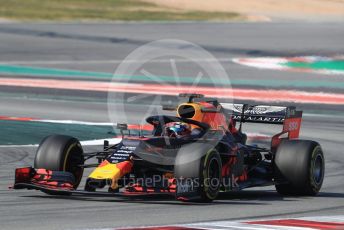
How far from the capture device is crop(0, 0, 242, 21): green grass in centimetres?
6069

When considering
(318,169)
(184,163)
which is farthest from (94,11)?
(184,163)

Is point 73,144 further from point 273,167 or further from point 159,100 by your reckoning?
point 159,100

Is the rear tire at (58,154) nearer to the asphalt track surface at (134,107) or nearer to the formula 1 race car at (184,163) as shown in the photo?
the formula 1 race car at (184,163)

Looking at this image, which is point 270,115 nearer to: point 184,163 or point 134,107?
point 184,163

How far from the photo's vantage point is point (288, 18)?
218ft

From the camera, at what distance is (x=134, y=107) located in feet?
96.3

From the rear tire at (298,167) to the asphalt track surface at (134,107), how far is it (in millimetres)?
222

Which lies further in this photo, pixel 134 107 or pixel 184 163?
pixel 134 107

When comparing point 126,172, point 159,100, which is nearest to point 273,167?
point 126,172

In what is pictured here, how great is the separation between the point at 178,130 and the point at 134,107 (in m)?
15.0

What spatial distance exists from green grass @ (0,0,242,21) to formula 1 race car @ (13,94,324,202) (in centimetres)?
4503

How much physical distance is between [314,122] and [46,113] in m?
7.28

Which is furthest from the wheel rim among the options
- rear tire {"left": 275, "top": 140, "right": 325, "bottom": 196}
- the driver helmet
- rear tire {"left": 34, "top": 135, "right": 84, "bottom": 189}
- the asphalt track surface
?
rear tire {"left": 34, "top": 135, "right": 84, "bottom": 189}

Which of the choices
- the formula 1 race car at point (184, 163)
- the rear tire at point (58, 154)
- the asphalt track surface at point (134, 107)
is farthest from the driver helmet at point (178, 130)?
the rear tire at point (58, 154)
